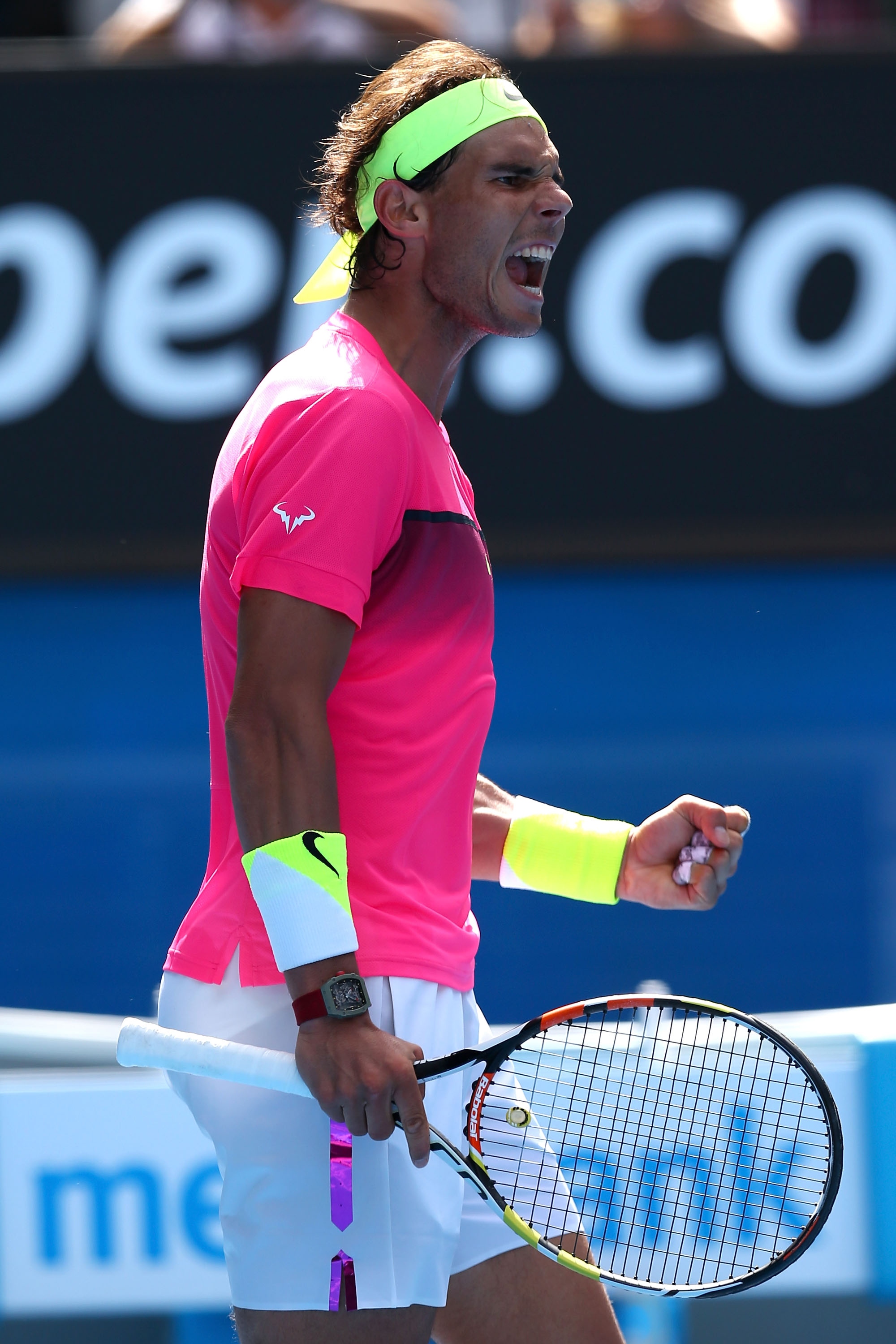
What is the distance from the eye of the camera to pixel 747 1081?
99.8 inches

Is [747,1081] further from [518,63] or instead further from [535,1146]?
[518,63]

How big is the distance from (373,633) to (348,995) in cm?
43

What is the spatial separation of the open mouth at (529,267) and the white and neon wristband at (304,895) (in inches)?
31.6

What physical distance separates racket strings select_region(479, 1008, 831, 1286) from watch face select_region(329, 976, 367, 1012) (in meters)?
0.36

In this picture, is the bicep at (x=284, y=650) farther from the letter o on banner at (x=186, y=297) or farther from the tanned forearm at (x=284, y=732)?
the letter o on banner at (x=186, y=297)

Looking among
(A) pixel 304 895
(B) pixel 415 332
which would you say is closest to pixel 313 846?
(A) pixel 304 895

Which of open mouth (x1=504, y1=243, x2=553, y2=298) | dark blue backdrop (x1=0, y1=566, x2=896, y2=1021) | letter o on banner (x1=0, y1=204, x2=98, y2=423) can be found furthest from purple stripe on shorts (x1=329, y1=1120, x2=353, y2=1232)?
letter o on banner (x1=0, y1=204, x2=98, y2=423)

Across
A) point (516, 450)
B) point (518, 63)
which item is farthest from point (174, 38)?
point (516, 450)

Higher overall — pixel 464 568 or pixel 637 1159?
pixel 464 568

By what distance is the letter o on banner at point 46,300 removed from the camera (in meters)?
7.24

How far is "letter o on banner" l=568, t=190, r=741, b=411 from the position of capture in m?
7.21

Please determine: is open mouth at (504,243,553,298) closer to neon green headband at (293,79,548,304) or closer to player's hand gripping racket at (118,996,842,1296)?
neon green headband at (293,79,548,304)

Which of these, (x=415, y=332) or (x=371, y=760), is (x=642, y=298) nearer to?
(x=415, y=332)

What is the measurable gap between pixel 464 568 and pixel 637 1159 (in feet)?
3.09
